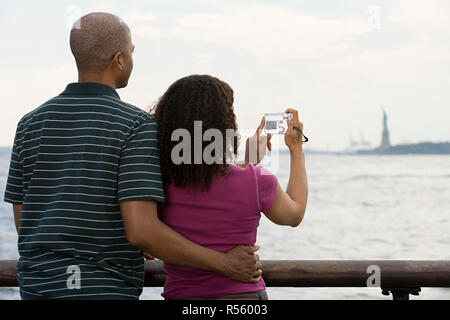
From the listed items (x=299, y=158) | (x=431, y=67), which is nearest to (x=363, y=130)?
(x=431, y=67)

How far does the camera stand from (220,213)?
1.60 m

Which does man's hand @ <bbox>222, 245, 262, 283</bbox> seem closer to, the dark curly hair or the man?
the man

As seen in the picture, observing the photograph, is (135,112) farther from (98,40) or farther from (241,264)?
(241,264)

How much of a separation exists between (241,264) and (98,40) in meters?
0.76

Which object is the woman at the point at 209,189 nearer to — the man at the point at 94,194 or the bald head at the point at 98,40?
the man at the point at 94,194

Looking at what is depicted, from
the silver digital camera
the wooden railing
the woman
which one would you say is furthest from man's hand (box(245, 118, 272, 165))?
the wooden railing

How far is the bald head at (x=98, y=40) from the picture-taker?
162 centimetres

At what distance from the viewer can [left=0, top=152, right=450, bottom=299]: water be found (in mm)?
9781

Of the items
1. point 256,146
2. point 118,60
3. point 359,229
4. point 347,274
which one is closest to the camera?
point 118,60

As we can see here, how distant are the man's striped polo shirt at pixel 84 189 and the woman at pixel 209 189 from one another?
0.08 metres

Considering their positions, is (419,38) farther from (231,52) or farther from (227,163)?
(227,163)

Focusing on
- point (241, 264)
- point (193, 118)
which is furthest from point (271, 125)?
point (241, 264)

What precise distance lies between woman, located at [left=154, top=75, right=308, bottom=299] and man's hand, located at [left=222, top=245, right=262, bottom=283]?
0.02 m

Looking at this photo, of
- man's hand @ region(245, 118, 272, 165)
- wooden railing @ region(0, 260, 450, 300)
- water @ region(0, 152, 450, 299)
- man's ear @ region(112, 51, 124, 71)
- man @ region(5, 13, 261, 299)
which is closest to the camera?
man @ region(5, 13, 261, 299)
